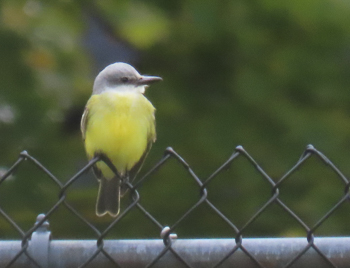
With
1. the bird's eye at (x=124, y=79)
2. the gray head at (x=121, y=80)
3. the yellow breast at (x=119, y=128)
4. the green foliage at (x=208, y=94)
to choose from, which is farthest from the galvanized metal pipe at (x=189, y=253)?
the green foliage at (x=208, y=94)

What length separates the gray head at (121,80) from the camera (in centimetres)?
470

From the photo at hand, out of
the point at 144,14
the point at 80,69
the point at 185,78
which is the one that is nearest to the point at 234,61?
the point at 185,78

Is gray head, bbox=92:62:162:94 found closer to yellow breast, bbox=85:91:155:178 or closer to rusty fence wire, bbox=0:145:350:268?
yellow breast, bbox=85:91:155:178

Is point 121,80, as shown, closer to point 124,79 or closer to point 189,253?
point 124,79

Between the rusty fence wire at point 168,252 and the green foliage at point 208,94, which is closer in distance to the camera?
the rusty fence wire at point 168,252

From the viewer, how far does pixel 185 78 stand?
5.83 m

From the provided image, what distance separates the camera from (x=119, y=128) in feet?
14.1

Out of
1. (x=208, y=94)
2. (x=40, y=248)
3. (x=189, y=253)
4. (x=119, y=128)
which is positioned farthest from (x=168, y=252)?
(x=208, y=94)

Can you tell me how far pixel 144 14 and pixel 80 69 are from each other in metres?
0.67

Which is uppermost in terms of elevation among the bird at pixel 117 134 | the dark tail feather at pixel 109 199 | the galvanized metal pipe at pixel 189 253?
the galvanized metal pipe at pixel 189 253

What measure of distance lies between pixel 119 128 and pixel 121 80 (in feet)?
1.90

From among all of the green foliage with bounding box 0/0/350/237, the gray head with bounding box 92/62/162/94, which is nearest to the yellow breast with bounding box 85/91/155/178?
the gray head with bounding box 92/62/162/94

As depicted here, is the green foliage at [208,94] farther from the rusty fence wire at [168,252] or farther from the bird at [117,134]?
the rusty fence wire at [168,252]

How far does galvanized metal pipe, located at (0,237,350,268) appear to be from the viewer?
101 inches
